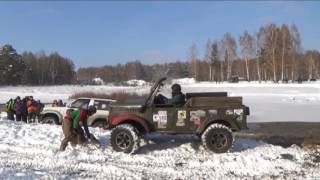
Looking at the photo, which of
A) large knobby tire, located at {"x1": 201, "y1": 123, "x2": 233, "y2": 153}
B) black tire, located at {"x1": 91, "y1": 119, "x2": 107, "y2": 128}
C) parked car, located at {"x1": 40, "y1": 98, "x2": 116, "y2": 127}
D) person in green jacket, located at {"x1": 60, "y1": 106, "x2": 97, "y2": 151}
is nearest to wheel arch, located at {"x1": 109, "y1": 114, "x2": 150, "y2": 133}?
person in green jacket, located at {"x1": 60, "y1": 106, "x2": 97, "y2": 151}

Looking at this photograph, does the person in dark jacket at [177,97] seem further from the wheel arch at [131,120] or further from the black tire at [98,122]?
the black tire at [98,122]

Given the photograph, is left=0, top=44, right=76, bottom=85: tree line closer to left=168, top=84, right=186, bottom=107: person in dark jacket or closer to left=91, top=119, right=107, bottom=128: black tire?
left=91, top=119, right=107, bottom=128: black tire

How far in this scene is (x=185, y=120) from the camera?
1290 centimetres

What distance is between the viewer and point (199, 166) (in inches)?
445

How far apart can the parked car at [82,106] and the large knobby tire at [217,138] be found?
27.4 ft

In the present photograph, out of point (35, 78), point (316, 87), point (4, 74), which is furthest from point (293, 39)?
point (35, 78)

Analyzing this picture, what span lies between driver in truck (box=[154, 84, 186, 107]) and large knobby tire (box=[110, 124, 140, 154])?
1125 mm

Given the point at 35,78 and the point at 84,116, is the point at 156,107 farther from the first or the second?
the point at 35,78

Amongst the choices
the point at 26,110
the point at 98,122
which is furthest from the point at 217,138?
the point at 26,110

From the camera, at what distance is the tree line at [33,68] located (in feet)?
335

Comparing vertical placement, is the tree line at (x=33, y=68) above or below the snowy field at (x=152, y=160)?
above

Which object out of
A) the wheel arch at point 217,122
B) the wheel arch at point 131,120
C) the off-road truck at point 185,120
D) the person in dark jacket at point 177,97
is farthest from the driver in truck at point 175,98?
the wheel arch at point 217,122

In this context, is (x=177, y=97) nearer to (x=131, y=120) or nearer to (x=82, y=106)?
(x=131, y=120)

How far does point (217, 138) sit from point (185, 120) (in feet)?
3.21
